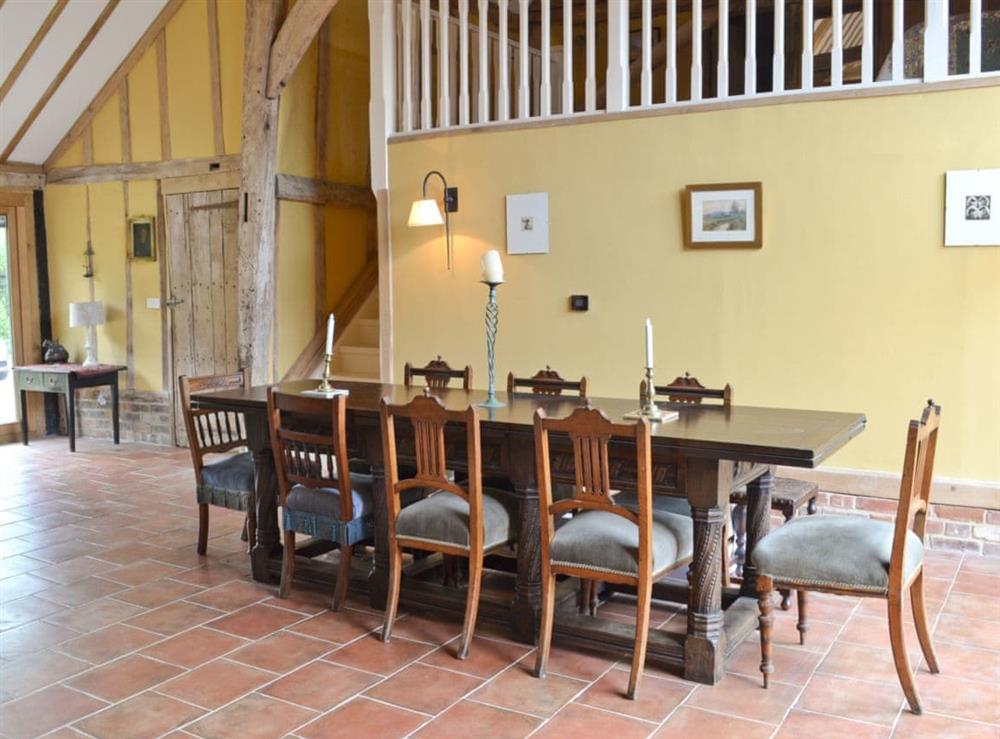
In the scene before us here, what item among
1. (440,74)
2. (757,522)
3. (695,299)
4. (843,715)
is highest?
(440,74)

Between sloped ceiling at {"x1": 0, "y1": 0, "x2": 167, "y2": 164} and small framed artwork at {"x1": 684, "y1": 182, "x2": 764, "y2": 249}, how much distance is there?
16.5 feet

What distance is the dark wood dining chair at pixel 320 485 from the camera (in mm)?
3990

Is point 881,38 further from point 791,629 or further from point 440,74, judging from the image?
point 791,629

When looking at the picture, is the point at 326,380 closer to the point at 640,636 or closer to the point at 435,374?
the point at 435,374

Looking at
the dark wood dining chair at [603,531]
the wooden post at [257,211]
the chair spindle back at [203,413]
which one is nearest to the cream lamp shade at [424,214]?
the chair spindle back at [203,413]

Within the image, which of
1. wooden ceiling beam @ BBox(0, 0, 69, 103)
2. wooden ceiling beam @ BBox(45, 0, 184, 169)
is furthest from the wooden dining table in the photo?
wooden ceiling beam @ BBox(45, 0, 184, 169)

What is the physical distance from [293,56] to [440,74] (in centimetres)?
136

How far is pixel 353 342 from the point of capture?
8.12 meters

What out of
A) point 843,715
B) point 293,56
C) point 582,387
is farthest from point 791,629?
point 293,56

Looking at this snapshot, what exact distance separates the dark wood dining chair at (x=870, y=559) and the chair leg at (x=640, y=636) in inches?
14.7

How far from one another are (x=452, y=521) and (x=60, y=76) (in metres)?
6.31

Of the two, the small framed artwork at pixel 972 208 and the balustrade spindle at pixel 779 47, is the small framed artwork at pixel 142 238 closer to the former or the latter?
the balustrade spindle at pixel 779 47

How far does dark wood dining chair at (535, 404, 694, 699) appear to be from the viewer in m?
3.21

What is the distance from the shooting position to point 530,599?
12.2 ft
